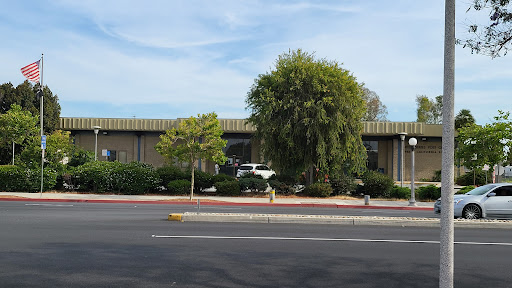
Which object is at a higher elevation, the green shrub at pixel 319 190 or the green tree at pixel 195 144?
the green tree at pixel 195 144

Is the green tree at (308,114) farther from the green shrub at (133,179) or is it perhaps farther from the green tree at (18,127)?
the green tree at (18,127)

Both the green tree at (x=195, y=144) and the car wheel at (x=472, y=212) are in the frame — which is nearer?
the car wheel at (x=472, y=212)

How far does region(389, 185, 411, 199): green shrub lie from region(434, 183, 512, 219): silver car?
1046 centimetres

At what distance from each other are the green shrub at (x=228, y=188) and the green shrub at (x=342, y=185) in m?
5.85

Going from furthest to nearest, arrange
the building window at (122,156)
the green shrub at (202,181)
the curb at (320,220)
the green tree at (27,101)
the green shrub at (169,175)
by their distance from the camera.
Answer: the building window at (122,156)
the green tree at (27,101)
the green shrub at (202,181)
the green shrub at (169,175)
the curb at (320,220)

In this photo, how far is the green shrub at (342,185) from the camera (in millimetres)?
28984

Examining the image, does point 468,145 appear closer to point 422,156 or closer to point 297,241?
point 422,156

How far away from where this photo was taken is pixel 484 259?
923 cm

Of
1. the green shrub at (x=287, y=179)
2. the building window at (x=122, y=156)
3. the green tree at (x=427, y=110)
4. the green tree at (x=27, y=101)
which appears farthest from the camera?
the green tree at (x=427, y=110)

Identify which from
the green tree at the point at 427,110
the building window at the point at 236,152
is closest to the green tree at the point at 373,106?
the green tree at the point at 427,110

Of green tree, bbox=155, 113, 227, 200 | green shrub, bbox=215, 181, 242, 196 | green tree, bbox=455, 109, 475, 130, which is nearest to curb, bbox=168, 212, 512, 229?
green tree, bbox=155, 113, 227, 200

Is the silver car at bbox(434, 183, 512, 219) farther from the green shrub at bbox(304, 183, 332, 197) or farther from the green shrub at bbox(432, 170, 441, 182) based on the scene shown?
the green shrub at bbox(432, 170, 441, 182)

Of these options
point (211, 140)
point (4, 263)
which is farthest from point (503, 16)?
point (211, 140)

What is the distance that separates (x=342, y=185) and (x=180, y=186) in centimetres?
957
